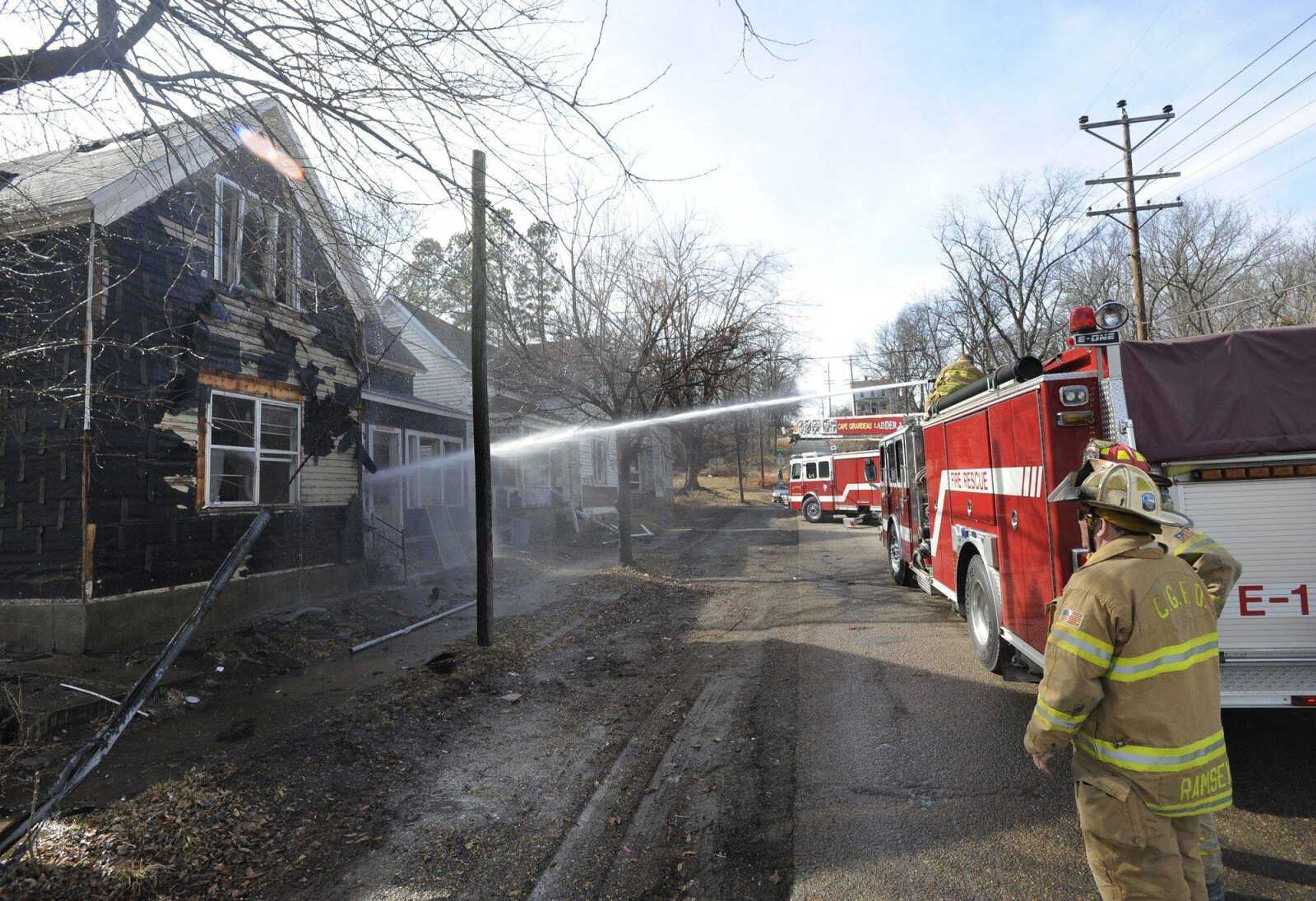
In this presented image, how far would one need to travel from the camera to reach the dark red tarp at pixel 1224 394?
151 inches

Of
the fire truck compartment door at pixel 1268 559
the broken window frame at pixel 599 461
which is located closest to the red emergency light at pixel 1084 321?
the fire truck compartment door at pixel 1268 559

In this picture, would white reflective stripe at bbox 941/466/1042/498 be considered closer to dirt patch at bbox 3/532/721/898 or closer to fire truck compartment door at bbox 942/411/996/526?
fire truck compartment door at bbox 942/411/996/526

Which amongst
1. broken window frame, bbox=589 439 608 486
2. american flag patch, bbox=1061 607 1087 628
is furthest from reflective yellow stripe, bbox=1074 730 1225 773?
broken window frame, bbox=589 439 608 486

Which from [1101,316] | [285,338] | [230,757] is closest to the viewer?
[1101,316]

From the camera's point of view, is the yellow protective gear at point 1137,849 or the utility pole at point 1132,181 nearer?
the yellow protective gear at point 1137,849

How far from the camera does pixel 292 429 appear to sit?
1098 cm

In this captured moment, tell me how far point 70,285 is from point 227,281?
6.88 feet

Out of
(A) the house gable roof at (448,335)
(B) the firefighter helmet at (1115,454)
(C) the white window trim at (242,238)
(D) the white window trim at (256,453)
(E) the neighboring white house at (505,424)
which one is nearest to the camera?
(B) the firefighter helmet at (1115,454)

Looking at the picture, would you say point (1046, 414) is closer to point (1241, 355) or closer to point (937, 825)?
point (1241, 355)

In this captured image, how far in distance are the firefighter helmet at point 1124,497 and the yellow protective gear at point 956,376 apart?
493 cm

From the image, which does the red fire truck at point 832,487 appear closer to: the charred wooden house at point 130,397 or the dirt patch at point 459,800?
the charred wooden house at point 130,397

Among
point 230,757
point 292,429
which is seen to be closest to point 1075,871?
point 230,757

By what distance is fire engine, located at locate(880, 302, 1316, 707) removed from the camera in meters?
3.78

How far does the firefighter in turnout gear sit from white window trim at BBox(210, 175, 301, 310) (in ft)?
17.4
